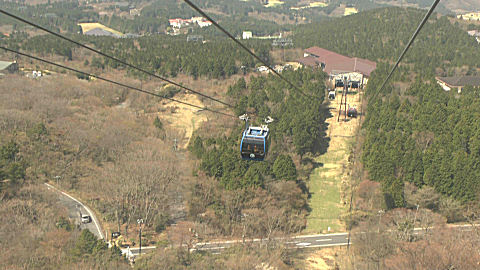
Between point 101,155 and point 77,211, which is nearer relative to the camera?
point 77,211

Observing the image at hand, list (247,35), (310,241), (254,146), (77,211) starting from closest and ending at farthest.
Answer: (254,146) < (310,241) < (77,211) < (247,35)

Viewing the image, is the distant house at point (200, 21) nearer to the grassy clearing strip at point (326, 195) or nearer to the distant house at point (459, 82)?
the distant house at point (459, 82)

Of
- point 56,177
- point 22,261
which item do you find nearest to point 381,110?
point 56,177

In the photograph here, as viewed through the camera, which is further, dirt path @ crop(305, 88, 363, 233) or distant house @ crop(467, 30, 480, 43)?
distant house @ crop(467, 30, 480, 43)

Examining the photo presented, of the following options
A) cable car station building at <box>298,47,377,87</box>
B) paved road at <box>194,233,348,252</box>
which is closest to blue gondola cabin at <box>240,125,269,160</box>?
paved road at <box>194,233,348,252</box>

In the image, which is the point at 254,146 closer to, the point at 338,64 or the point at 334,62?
the point at 338,64

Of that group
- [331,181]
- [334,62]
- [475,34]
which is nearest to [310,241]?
[331,181]

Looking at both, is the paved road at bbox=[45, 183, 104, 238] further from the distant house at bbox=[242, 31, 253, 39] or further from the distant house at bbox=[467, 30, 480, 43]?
the distant house at bbox=[242, 31, 253, 39]
